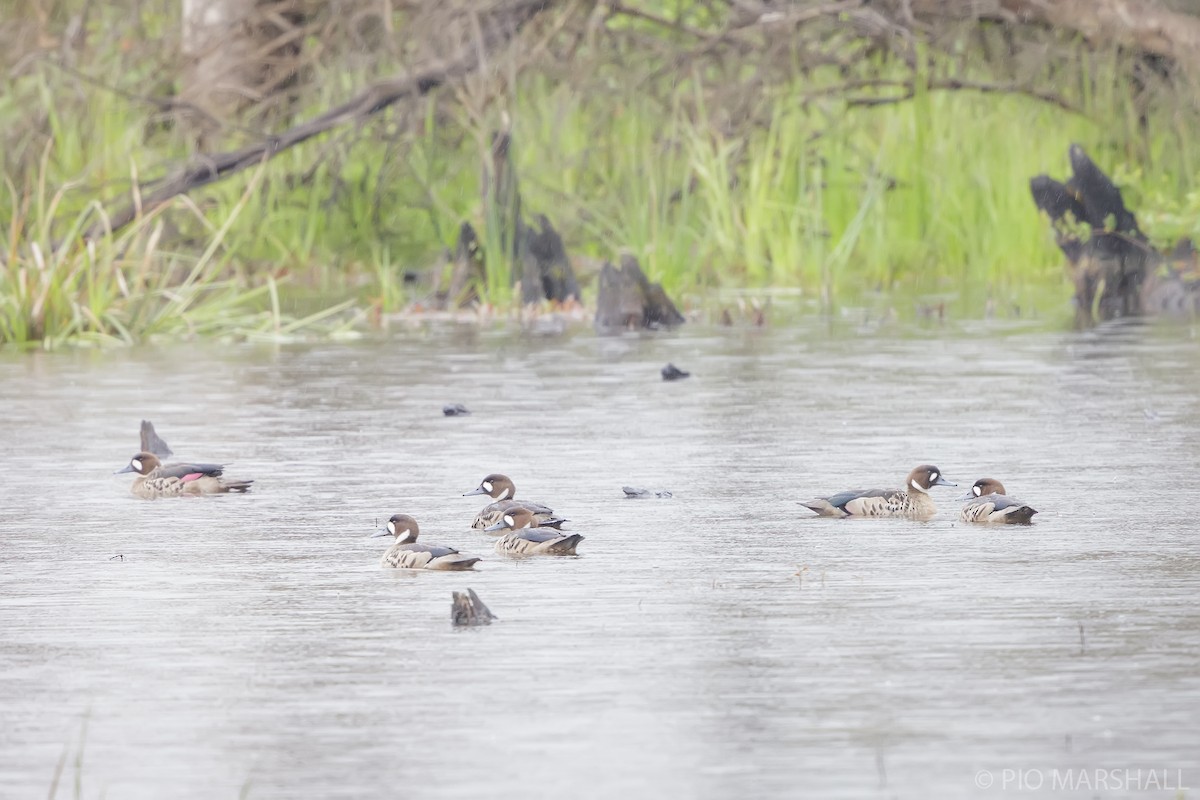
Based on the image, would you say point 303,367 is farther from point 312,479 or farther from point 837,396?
point 312,479

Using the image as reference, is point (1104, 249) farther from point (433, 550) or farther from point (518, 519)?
point (433, 550)

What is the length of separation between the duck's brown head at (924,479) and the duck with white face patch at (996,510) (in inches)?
7.5

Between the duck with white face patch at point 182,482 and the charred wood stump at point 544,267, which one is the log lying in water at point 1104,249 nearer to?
the charred wood stump at point 544,267

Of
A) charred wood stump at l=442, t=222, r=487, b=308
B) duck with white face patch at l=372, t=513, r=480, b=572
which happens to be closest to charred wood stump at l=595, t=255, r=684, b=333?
charred wood stump at l=442, t=222, r=487, b=308

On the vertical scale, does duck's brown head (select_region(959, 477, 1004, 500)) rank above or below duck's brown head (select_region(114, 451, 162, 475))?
above

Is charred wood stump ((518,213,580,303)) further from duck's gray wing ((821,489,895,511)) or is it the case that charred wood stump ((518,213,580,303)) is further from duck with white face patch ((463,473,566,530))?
duck's gray wing ((821,489,895,511))

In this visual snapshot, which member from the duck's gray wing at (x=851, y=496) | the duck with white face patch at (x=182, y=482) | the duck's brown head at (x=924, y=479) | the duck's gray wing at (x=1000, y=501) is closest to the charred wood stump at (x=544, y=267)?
the duck with white face patch at (x=182, y=482)

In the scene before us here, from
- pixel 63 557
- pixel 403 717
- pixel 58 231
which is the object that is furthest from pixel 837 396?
pixel 58 231

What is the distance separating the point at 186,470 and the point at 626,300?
9.15 metres

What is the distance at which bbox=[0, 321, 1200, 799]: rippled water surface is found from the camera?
17.1 ft

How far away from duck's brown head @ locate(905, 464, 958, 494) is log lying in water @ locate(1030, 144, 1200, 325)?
10.9 m

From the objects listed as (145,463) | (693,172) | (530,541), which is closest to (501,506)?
(530,541)

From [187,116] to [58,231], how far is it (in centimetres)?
155

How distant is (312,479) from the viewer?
33.8 feet
